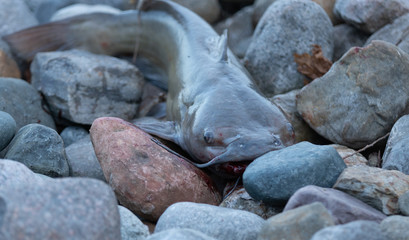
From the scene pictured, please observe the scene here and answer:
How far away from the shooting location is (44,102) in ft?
14.7

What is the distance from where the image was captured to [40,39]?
214 inches

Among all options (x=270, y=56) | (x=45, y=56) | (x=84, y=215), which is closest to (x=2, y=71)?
(x=45, y=56)

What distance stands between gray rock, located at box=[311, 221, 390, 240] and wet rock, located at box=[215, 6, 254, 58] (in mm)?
4370

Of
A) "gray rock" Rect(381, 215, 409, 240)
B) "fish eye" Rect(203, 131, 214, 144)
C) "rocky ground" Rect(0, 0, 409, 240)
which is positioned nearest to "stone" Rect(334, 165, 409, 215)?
"rocky ground" Rect(0, 0, 409, 240)

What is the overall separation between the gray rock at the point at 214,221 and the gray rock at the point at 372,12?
268 cm

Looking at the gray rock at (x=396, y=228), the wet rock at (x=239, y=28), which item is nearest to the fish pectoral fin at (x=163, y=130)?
the gray rock at (x=396, y=228)

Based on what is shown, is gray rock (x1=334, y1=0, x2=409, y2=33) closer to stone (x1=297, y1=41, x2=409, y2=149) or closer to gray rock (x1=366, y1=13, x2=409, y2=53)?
gray rock (x1=366, y1=13, x2=409, y2=53)

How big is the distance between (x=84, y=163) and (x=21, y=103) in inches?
38.9

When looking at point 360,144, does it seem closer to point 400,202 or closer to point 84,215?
point 400,202

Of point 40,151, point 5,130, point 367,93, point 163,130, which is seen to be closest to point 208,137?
point 163,130

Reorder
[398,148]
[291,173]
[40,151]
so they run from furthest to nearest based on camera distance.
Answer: [40,151], [398,148], [291,173]

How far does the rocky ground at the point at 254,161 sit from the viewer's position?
1946 mm

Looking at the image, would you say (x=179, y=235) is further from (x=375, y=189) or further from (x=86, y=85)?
(x=86, y=85)

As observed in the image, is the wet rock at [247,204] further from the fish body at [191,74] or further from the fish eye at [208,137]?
the fish eye at [208,137]
